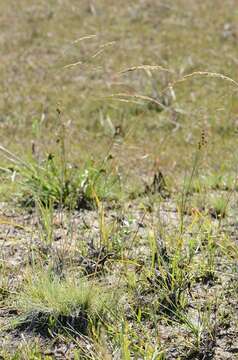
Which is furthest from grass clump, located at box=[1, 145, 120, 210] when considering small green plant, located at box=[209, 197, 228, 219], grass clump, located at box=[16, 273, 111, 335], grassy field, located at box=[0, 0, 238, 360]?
grass clump, located at box=[16, 273, 111, 335]

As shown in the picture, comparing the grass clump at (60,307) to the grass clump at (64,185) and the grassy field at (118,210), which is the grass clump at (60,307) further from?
the grass clump at (64,185)

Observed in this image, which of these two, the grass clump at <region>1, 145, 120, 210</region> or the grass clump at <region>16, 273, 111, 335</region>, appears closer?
the grass clump at <region>16, 273, 111, 335</region>

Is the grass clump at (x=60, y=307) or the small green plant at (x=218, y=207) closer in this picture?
the grass clump at (x=60, y=307)

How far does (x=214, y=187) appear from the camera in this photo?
5613 millimetres

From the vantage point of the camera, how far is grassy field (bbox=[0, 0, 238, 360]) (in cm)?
346

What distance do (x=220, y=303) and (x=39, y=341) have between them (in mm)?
892

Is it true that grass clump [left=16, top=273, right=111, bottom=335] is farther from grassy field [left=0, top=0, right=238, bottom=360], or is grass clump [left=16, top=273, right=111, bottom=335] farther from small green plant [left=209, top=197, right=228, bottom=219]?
small green plant [left=209, top=197, right=228, bottom=219]

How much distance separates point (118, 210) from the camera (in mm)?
4832

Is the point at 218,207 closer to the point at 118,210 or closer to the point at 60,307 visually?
the point at 118,210

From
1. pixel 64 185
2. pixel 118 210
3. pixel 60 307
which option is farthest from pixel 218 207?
pixel 60 307

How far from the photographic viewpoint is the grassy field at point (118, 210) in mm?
3465

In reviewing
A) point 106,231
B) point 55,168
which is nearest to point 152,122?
point 55,168

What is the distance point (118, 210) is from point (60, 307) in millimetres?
1395

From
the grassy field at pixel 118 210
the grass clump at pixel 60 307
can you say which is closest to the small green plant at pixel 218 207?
the grassy field at pixel 118 210
